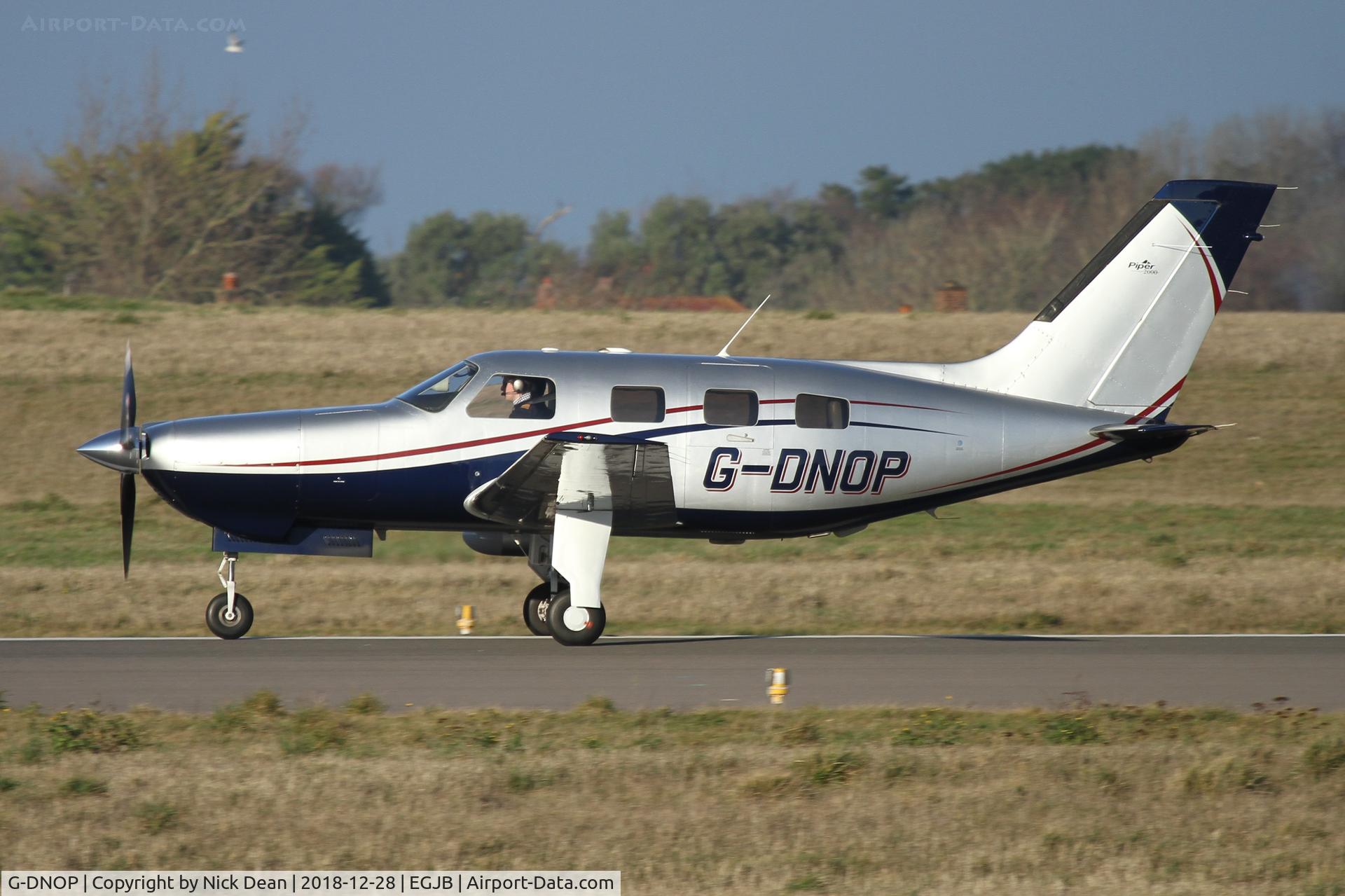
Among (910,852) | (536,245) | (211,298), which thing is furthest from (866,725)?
(536,245)

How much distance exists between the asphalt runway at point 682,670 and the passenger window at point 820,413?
6.87 feet

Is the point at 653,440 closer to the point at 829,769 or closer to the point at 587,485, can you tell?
the point at 587,485

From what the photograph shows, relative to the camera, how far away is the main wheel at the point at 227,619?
41.8 ft

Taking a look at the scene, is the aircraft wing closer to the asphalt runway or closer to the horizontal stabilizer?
the asphalt runway

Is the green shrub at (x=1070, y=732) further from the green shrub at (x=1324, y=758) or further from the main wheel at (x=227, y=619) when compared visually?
the main wheel at (x=227, y=619)

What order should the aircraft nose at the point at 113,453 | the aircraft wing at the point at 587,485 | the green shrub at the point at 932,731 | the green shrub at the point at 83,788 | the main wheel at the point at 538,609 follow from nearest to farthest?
the green shrub at the point at 83,788
the green shrub at the point at 932,731
the aircraft wing at the point at 587,485
the aircraft nose at the point at 113,453
the main wheel at the point at 538,609

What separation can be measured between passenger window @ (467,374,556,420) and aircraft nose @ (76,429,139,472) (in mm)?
3034

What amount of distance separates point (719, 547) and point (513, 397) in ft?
28.3

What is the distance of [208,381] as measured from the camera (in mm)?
28609

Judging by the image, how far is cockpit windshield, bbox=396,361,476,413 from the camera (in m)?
12.6

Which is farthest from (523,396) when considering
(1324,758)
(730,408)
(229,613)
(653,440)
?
A: (1324,758)

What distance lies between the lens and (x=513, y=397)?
1258 cm

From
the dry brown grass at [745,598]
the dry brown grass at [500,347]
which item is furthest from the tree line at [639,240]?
the dry brown grass at [745,598]

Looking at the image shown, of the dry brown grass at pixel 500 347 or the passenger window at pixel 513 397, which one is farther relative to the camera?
the dry brown grass at pixel 500 347
